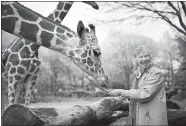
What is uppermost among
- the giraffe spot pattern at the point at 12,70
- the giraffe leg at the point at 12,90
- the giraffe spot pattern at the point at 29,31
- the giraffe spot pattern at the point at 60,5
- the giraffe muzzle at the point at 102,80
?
the giraffe spot pattern at the point at 60,5

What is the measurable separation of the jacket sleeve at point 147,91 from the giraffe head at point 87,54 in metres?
0.96

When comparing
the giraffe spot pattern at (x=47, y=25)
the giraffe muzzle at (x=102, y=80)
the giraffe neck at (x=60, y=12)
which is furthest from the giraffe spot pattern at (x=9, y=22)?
the giraffe muzzle at (x=102, y=80)

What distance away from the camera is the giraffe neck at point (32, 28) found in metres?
2.00

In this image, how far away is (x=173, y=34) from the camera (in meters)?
3.21

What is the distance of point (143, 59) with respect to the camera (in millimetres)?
1144

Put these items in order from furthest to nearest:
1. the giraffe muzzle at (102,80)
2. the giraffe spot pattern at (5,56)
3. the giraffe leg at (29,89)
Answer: the giraffe spot pattern at (5,56) < the giraffe leg at (29,89) < the giraffe muzzle at (102,80)

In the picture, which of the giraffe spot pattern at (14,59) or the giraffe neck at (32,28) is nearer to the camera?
the giraffe neck at (32,28)

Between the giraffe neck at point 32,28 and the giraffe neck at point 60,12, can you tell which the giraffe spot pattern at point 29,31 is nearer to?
the giraffe neck at point 32,28

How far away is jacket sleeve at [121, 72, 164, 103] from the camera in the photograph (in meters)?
1.05

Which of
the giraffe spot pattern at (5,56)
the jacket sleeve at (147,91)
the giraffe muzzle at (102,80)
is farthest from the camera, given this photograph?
the giraffe spot pattern at (5,56)

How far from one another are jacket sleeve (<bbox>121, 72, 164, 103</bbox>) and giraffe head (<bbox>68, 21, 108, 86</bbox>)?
3.14 feet

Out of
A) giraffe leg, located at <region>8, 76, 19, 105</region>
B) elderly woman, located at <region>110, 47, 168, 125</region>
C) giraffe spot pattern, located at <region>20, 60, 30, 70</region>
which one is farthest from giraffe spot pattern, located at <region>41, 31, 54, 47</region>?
elderly woman, located at <region>110, 47, 168, 125</region>

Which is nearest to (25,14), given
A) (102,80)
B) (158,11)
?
(102,80)

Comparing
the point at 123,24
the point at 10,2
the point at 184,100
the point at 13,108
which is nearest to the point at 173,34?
the point at 123,24
